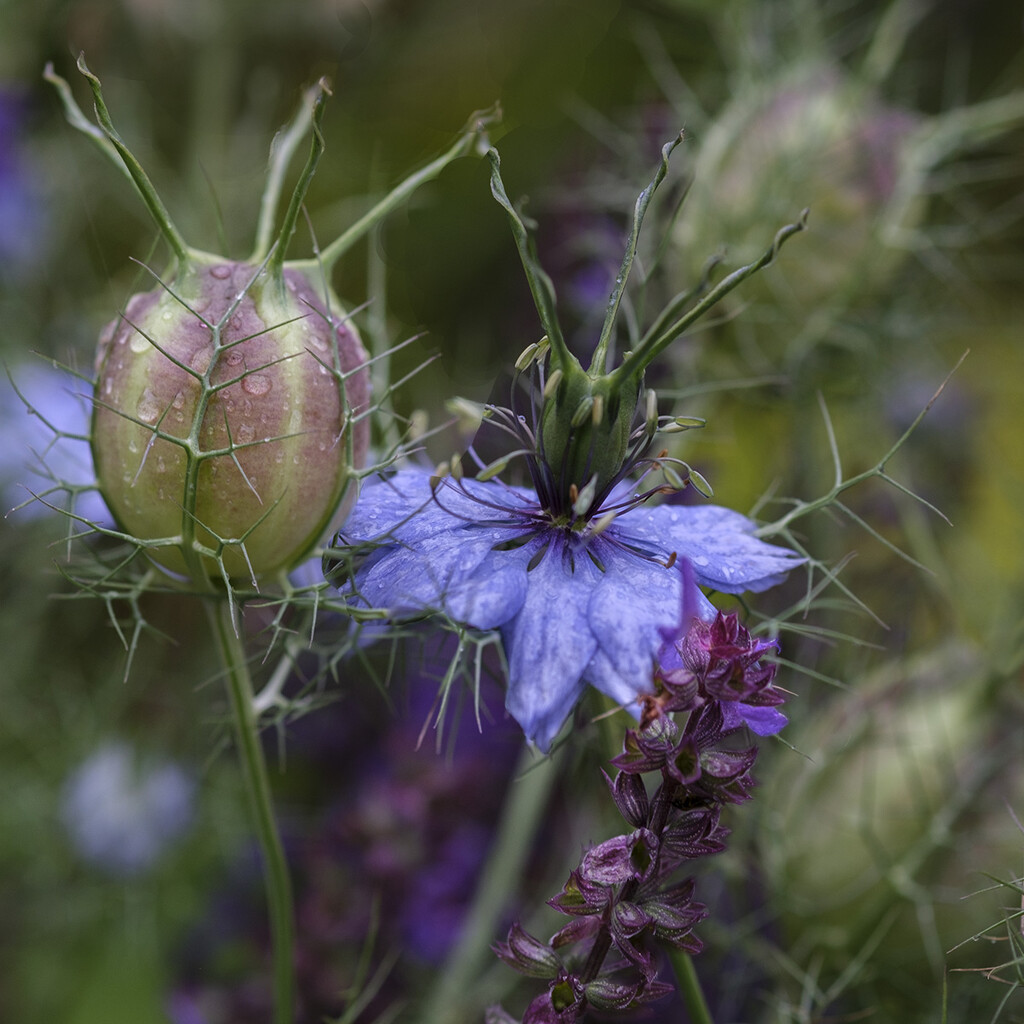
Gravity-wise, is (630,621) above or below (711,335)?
below

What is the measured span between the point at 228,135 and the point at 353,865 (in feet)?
2.00

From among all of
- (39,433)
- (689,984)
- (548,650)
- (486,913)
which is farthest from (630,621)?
(39,433)

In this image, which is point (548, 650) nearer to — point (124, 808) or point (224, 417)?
point (224, 417)

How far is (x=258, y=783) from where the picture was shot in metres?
0.38

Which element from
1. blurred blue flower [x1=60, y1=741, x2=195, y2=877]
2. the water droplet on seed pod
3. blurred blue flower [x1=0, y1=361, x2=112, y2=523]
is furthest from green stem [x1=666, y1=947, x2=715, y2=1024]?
blurred blue flower [x1=60, y1=741, x2=195, y2=877]

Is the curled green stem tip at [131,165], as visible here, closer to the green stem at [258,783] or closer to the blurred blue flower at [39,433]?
the green stem at [258,783]

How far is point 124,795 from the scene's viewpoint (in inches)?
29.4

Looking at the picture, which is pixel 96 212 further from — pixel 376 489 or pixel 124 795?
pixel 376 489

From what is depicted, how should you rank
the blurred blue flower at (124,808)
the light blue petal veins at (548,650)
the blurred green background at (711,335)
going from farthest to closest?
the blurred blue flower at (124,808)
the blurred green background at (711,335)
the light blue petal veins at (548,650)

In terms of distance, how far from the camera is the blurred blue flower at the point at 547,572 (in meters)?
0.30

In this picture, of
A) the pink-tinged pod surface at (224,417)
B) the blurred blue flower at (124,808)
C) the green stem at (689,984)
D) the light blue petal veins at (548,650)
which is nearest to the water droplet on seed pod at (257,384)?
the pink-tinged pod surface at (224,417)

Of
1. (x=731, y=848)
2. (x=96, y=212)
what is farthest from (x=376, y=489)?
(x=96, y=212)

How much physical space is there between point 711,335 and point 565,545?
40 cm

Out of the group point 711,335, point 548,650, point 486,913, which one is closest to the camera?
point 548,650
